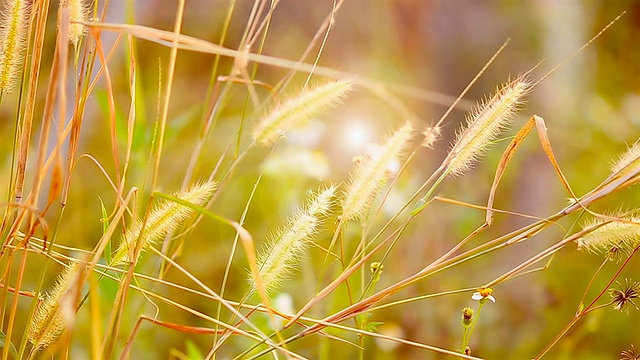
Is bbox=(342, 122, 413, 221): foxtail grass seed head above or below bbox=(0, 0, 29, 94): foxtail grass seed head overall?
below

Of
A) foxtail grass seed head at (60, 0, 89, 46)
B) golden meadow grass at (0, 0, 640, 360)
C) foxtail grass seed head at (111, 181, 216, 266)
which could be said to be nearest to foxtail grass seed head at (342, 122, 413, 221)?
golden meadow grass at (0, 0, 640, 360)

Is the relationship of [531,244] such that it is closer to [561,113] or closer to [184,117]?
[561,113]

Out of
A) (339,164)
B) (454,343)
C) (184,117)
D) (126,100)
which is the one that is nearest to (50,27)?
(126,100)

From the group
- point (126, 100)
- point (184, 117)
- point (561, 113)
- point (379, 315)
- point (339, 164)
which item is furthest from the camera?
point (126, 100)

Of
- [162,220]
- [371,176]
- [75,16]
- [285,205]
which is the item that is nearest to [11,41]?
[75,16]

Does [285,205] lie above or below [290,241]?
below

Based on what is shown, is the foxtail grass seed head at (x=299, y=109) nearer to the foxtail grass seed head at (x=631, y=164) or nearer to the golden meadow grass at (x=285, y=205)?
the golden meadow grass at (x=285, y=205)

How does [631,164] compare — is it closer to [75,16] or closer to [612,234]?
[612,234]

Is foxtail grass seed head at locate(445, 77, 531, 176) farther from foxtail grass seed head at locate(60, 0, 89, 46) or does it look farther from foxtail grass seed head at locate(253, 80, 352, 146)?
foxtail grass seed head at locate(60, 0, 89, 46)
